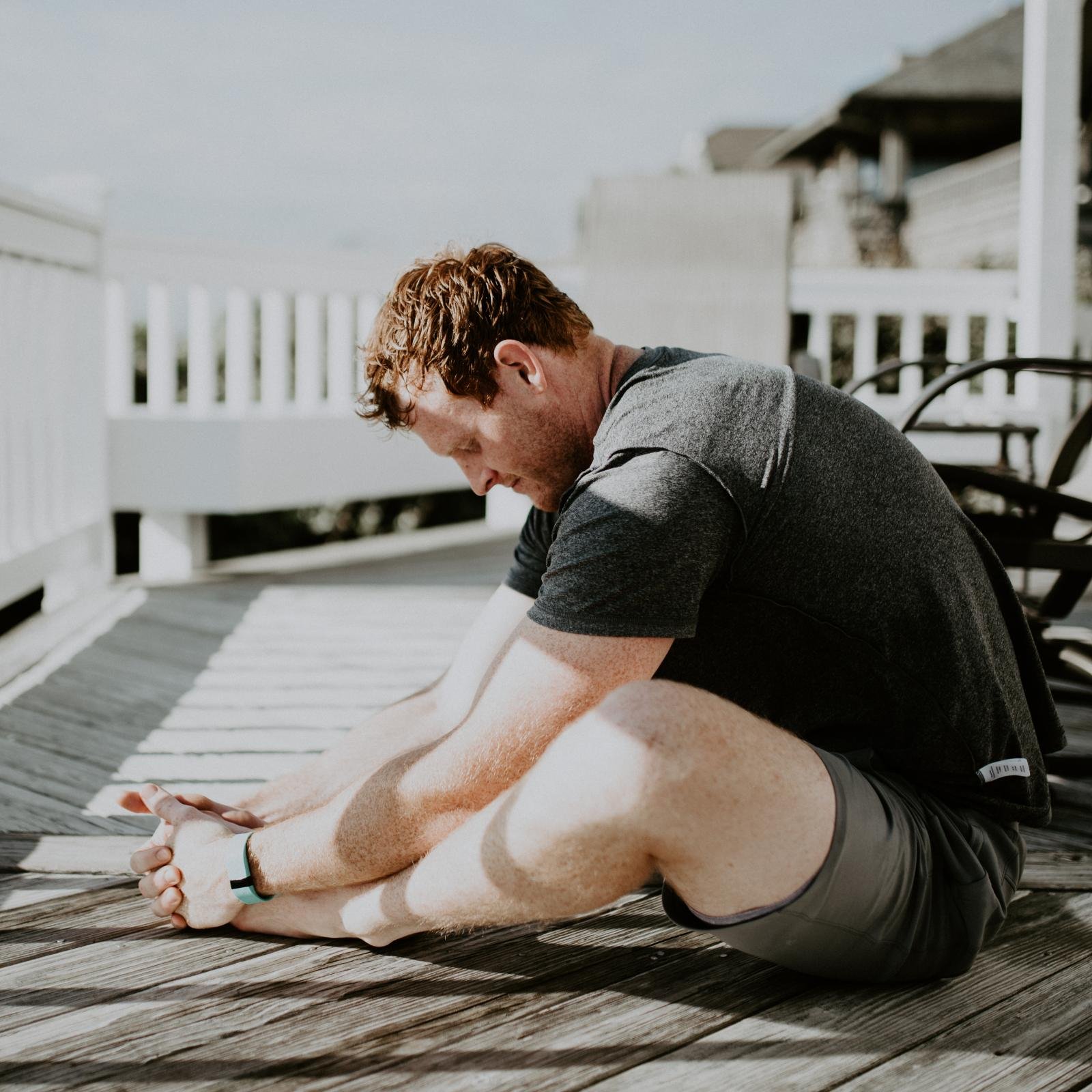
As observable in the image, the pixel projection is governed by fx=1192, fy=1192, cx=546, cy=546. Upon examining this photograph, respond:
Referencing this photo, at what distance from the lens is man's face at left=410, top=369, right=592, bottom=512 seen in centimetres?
154

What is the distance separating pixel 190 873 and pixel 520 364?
0.78 m

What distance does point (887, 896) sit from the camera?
1.32 m

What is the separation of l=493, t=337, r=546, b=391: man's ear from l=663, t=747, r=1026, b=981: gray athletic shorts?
0.59 meters

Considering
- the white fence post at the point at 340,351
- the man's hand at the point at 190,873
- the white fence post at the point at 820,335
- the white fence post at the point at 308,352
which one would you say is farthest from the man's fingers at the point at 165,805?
the white fence post at the point at 820,335

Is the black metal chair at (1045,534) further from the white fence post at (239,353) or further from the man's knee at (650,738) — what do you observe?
the white fence post at (239,353)

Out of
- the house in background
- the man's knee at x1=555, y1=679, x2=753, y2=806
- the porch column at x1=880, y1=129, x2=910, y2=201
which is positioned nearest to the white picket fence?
the man's knee at x1=555, y1=679, x2=753, y2=806

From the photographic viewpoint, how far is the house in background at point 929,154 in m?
17.7

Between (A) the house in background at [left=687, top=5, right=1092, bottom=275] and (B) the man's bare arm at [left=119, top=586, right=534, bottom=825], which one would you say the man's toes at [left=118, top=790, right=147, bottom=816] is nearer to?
(B) the man's bare arm at [left=119, top=586, right=534, bottom=825]

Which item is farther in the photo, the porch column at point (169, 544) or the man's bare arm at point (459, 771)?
the porch column at point (169, 544)

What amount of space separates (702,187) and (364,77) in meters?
55.6

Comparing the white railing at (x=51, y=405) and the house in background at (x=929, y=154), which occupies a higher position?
the house in background at (x=929, y=154)

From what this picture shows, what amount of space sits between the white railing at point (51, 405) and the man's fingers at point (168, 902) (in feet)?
6.55

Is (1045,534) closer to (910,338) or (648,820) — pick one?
(648,820)

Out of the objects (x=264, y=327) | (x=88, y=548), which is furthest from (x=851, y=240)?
(x=88, y=548)
